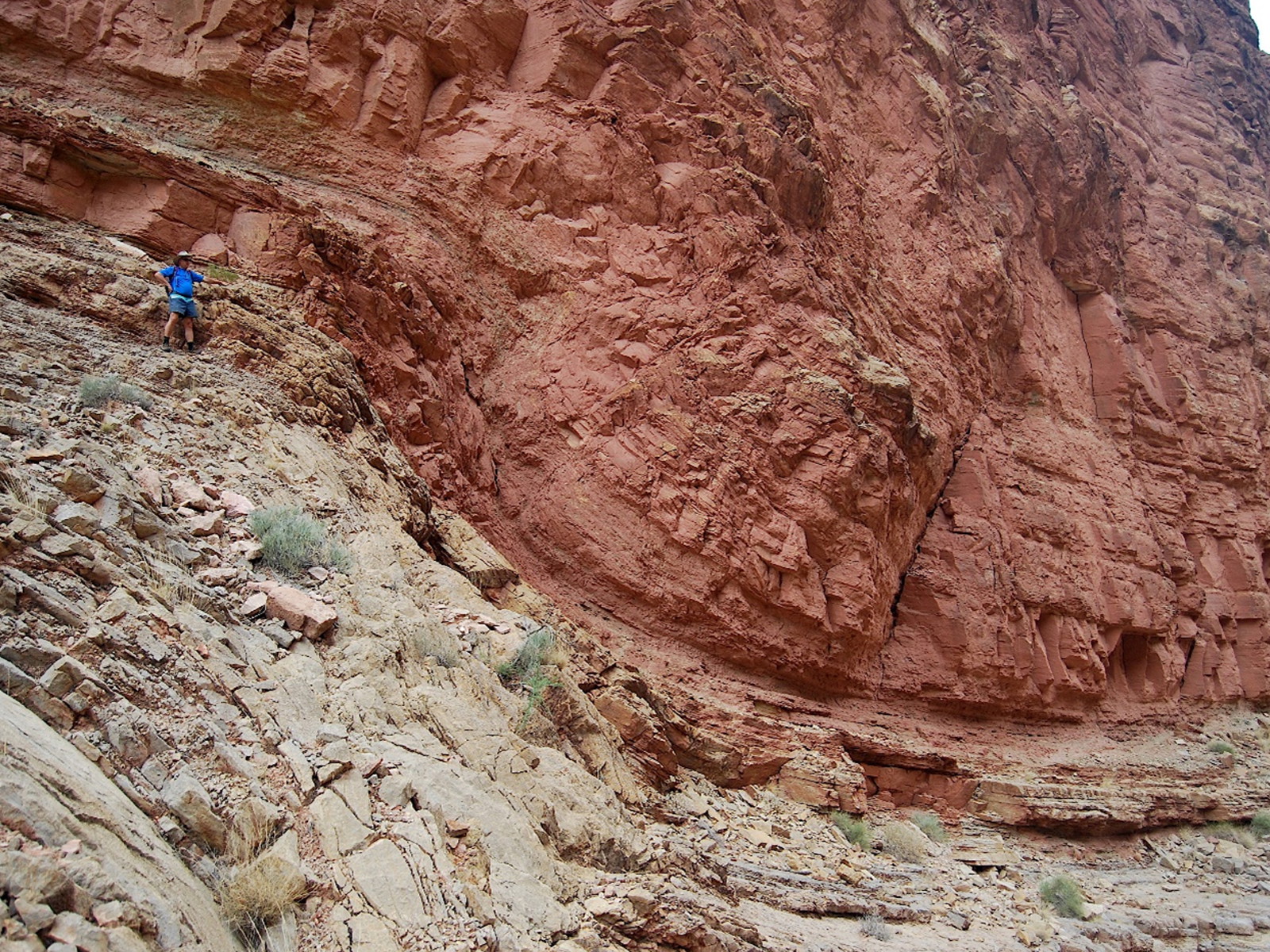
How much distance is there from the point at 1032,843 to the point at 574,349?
9.61 meters

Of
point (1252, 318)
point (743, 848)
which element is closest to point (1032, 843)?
point (743, 848)

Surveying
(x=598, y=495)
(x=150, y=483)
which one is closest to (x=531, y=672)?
(x=150, y=483)

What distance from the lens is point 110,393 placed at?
579 cm

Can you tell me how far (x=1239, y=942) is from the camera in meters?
9.40

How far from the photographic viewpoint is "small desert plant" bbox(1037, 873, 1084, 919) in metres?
9.06

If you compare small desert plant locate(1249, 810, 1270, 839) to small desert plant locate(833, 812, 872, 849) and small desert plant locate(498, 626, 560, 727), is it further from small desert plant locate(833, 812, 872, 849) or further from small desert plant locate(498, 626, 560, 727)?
small desert plant locate(498, 626, 560, 727)

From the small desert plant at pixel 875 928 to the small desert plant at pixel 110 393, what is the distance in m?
7.21

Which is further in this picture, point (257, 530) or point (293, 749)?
point (257, 530)

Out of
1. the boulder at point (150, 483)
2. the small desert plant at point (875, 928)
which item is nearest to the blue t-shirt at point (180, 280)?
the boulder at point (150, 483)

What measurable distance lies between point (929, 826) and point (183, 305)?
10522 millimetres

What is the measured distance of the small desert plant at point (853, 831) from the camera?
8961mm

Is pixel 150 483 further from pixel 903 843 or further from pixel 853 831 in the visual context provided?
pixel 903 843

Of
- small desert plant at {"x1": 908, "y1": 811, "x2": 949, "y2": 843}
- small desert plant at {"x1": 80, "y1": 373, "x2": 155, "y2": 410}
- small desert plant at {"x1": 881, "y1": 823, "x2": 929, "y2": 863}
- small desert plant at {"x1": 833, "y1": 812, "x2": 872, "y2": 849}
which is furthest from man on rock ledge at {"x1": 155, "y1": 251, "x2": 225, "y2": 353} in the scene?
small desert plant at {"x1": 908, "y1": 811, "x2": 949, "y2": 843}

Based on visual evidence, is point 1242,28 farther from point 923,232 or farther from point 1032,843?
point 1032,843
